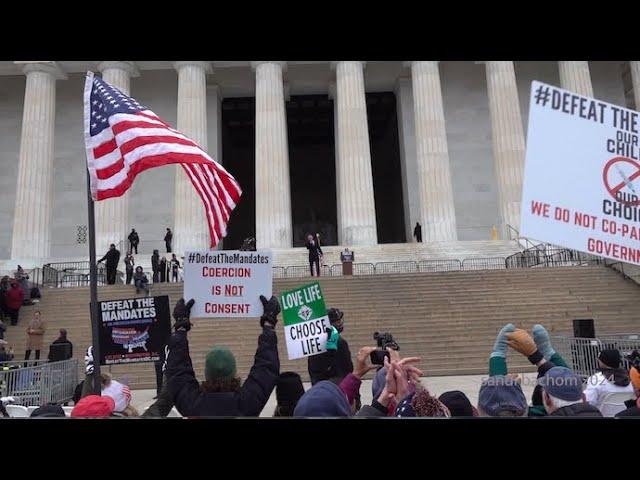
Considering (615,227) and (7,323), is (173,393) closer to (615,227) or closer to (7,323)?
(615,227)

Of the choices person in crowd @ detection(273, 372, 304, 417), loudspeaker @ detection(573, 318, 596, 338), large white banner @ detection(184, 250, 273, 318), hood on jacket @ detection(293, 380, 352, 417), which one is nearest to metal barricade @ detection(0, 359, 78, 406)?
large white banner @ detection(184, 250, 273, 318)

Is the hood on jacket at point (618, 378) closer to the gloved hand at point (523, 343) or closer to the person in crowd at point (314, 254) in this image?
the gloved hand at point (523, 343)

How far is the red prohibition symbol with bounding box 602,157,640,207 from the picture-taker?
12.8 feet

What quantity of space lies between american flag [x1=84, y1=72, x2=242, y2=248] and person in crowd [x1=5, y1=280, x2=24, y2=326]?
46.5 feet

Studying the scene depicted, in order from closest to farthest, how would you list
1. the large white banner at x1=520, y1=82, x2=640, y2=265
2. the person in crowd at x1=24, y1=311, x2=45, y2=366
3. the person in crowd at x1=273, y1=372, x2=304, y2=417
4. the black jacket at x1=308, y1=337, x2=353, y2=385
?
the large white banner at x1=520, y1=82, x2=640, y2=265 → the person in crowd at x1=273, y1=372, x2=304, y2=417 → the black jacket at x1=308, y1=337, x2=353, y2=385 → the person in crowd at x1=24, y1=311, x2=45, y2=366

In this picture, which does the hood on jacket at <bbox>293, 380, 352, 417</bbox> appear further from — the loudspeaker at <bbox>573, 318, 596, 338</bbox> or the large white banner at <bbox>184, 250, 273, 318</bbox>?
the loudspeaker at <bbox>573, 318, 596, 338</bbox>

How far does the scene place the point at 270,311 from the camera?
16.5ft

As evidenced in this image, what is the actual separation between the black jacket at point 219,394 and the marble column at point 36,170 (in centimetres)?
3070

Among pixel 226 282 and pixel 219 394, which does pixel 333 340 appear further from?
pixel 219 394

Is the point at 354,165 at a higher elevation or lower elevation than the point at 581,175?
higher

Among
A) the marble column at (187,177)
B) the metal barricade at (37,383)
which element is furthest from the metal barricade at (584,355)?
the marble column at (187,177)

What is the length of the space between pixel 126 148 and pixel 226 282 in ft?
10.5

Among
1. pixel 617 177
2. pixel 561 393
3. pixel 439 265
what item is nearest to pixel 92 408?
pixel 561 393

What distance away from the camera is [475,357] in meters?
17.2
